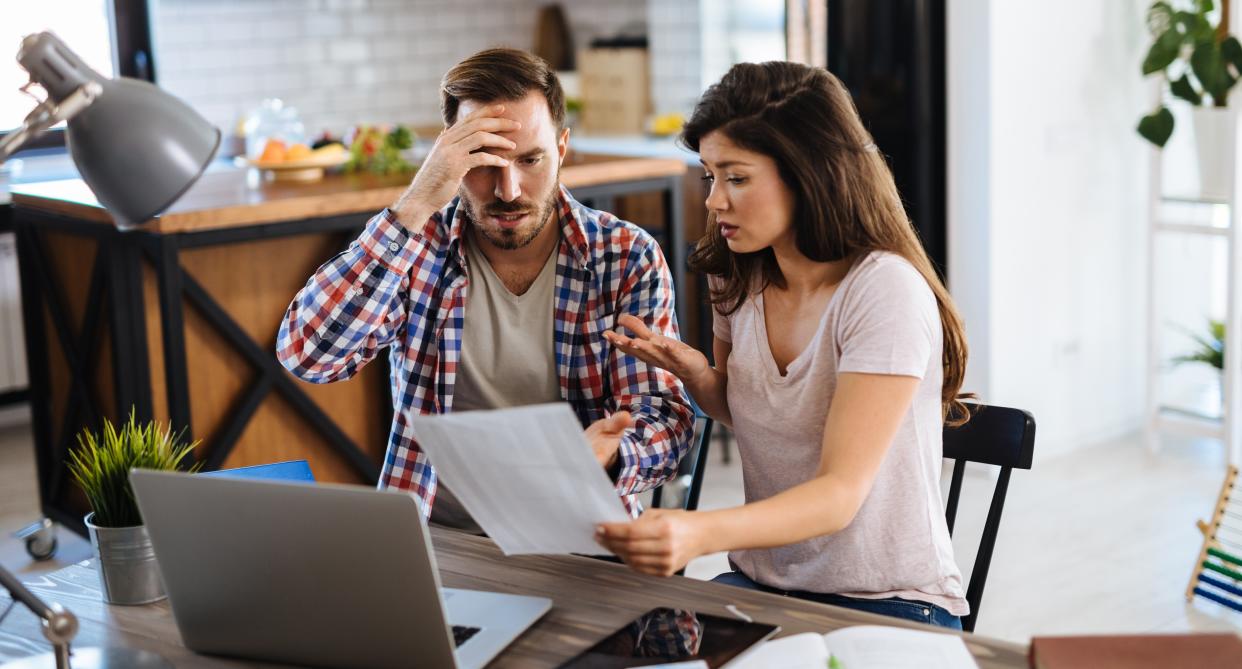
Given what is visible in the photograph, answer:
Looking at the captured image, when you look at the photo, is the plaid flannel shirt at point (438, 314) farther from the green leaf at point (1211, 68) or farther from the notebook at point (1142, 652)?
the green leaf at point (1211, 68)

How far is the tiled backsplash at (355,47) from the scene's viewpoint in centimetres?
580

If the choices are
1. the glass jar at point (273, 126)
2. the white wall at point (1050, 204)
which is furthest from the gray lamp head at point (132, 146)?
the white wall at point (1050, 204)

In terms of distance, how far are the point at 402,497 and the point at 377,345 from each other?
34.3 inches

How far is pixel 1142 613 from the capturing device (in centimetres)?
321

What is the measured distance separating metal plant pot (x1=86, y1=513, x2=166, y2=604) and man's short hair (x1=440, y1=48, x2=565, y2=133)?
815 mm

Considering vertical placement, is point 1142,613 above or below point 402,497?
below

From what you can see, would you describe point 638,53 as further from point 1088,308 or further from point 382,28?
point 1088,308

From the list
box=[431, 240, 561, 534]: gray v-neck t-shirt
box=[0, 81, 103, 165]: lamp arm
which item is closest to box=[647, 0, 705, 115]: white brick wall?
box=[431, 240, 561, 534]: gray v-neck t-shirt

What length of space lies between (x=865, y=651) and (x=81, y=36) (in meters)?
4.94

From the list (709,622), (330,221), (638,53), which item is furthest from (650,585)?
(638,53)

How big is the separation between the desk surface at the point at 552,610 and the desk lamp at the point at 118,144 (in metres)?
0.21

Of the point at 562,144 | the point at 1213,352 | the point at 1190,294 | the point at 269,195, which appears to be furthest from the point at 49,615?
the point at 1190,294

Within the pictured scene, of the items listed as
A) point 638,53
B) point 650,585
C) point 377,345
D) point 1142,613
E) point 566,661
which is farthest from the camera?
point 638,53

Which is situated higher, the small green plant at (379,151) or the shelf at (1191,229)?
the small green plant at (379,151)
